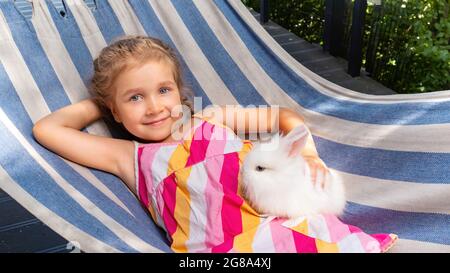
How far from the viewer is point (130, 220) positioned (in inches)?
46.6

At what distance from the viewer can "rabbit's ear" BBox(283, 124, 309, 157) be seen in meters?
1.12

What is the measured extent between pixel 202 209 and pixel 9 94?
2.32 ft

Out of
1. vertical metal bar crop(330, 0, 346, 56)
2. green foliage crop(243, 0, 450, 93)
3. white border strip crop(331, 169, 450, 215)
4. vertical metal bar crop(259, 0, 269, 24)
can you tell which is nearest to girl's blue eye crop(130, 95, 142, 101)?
white border strip crop(331, 169, 450, 215)

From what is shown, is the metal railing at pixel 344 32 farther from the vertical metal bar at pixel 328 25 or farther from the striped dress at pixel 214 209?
the striped dress at pixel 214 209

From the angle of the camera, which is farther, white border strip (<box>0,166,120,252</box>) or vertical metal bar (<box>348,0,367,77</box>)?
vertical metal bar (<box>348,0,367,77</box>)

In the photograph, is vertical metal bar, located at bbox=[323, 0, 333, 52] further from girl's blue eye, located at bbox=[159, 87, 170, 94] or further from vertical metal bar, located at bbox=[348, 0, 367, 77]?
girl's blue eye, located at bbox=[159, 87, 170, 94]

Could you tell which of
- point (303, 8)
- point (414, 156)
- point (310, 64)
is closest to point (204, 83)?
point (414, 156)

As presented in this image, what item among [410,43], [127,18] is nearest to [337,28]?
[410,43]

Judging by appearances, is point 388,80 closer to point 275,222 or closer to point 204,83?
point 204,83

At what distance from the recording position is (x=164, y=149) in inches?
54.2

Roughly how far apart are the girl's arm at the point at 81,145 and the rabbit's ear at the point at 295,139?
481 mm

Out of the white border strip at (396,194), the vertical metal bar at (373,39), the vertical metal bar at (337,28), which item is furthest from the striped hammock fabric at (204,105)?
the vertical metal bar at (337,28)

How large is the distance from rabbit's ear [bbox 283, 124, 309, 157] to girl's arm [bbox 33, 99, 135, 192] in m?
0.48

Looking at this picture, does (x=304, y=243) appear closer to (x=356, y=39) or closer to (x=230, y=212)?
(x=230, y=212)
